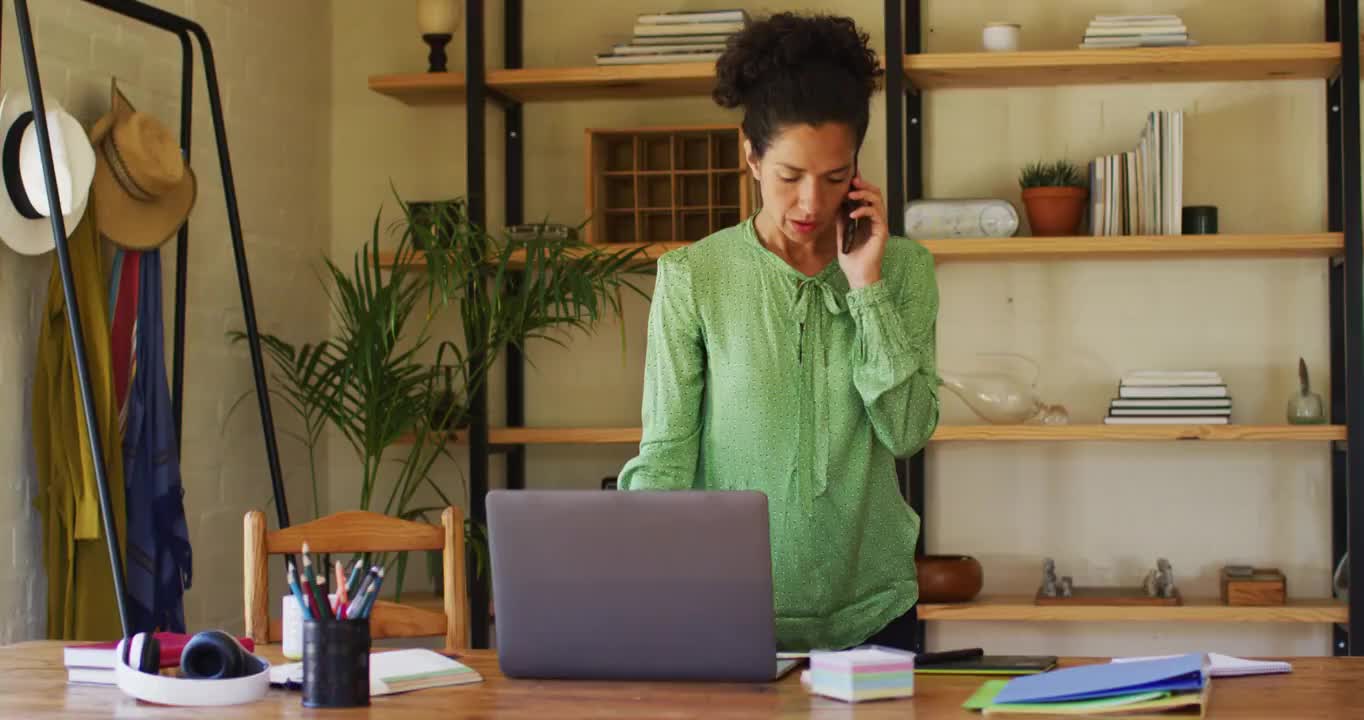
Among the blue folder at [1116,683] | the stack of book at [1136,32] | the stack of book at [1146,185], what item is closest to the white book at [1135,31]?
the stack of book at [1136,32]

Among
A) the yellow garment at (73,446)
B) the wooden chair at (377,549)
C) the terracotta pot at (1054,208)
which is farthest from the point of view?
the terracotta pot at (1054,208)

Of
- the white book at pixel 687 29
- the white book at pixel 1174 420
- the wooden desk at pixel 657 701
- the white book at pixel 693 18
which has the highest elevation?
the white book at pixel 693 18

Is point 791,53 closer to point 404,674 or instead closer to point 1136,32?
point 404,674

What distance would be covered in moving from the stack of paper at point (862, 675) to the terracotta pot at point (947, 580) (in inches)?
89.3

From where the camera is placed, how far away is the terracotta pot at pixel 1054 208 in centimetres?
404

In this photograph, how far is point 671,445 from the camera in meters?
2.12

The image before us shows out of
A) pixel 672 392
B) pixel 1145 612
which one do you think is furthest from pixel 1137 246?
pixel 672 392

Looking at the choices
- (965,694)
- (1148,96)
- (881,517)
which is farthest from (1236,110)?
(965,694)

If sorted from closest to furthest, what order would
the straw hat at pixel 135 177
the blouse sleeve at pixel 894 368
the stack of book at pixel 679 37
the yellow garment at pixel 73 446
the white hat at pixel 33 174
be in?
the blouse sleeve at pixel 894 368 → the white hat at pixel 33 174 → the yellow garment at pixel 73 446 → the straw hat at pixel 135 177 → the stack of book at pixel 679 37

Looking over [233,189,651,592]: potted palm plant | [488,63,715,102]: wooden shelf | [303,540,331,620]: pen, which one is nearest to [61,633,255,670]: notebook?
[303,540,331,620]: pen

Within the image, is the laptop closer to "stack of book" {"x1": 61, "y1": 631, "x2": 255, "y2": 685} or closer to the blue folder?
the blue folder

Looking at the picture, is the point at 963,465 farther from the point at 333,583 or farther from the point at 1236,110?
the point at 333,583

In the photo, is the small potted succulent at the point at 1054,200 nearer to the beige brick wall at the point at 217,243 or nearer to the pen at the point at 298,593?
the beige brick wall at the point at 217,243

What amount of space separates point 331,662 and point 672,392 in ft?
2.05
